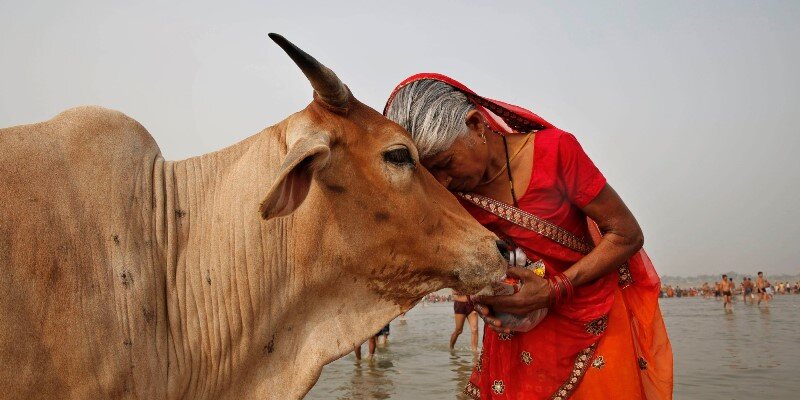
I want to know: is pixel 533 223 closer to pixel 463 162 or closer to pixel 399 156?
pixel 463 162

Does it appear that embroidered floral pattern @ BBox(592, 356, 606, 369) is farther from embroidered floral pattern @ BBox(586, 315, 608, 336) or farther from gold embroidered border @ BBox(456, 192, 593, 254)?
gold embroidered border @ BBox(456, 192, 593, 254)

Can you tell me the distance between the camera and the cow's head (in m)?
2.49

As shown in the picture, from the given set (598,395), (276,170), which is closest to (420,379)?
(598,395)

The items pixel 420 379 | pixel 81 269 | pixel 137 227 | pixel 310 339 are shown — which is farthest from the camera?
pixel 420 379

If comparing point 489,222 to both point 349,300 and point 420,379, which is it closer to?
point 349,300

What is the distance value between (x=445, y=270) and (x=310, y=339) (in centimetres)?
64

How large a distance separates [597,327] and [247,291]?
1658 mm

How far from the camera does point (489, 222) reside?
120 inches

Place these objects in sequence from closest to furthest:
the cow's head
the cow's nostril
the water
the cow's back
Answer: the cow's back, the cow's head, the cow's nostril, the water

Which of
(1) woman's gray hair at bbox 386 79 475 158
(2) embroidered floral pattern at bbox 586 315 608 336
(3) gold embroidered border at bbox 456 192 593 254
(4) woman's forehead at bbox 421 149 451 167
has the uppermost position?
(1) woman's gray hair at bbox 386 79 475 158

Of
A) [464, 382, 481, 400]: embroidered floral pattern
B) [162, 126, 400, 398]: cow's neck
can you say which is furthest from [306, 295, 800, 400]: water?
[162, 126, 400, 398]: cow's neck

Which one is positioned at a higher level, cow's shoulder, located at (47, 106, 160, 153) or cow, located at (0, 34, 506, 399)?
cow's shoulder, located at (47, 106, 160, 153)

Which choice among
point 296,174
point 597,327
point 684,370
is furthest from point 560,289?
point 684,370

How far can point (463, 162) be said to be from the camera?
2.97m
